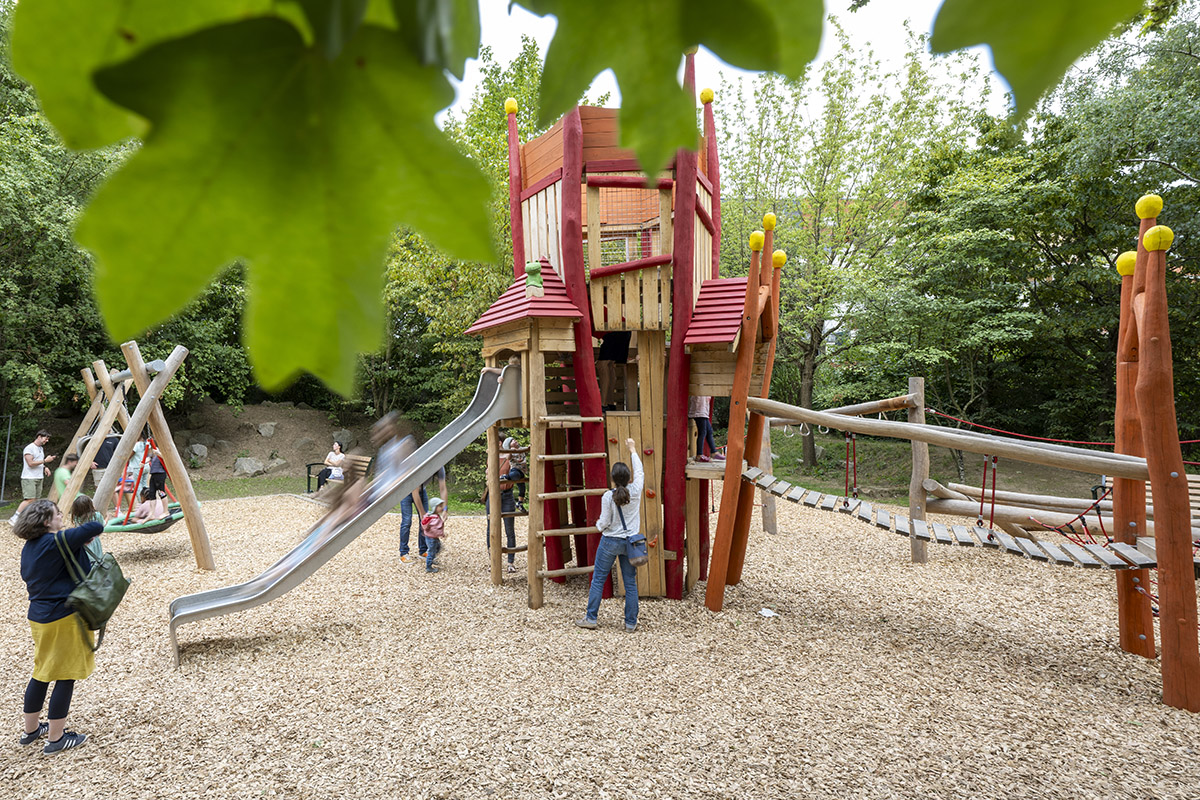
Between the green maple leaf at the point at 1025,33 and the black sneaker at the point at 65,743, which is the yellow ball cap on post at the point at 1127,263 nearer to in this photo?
the green maple leaf at the point at 1025,33

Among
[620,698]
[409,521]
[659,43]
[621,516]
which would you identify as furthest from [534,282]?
[659,43]

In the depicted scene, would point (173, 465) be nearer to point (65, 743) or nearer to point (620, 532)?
point (65, 743)

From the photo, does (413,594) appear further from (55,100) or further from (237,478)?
(237,478)

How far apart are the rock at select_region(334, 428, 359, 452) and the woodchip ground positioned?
10.2 meters

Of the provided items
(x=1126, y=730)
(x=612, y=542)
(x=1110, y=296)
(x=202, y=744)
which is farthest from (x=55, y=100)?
(x=1110, y=296)

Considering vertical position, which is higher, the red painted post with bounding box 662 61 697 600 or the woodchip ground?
the red painted post with bounding box 662 61 697 600

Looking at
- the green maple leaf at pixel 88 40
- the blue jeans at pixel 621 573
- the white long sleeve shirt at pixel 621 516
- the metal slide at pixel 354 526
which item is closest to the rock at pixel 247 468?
the metal slide at pixel 354 526

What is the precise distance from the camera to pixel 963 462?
1205 centimetres

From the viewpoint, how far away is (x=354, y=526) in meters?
4.77

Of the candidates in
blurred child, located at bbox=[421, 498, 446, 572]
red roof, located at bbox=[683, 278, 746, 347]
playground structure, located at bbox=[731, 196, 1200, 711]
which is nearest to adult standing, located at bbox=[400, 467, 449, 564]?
blurred child, located at bbox=[421, 498, 446, 572]

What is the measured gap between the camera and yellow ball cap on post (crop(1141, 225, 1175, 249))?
345cm

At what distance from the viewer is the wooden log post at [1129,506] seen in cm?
404

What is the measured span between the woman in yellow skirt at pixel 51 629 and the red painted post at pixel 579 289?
331cm

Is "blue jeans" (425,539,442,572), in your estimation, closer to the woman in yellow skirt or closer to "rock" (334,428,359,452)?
the woman in yellow skirt
